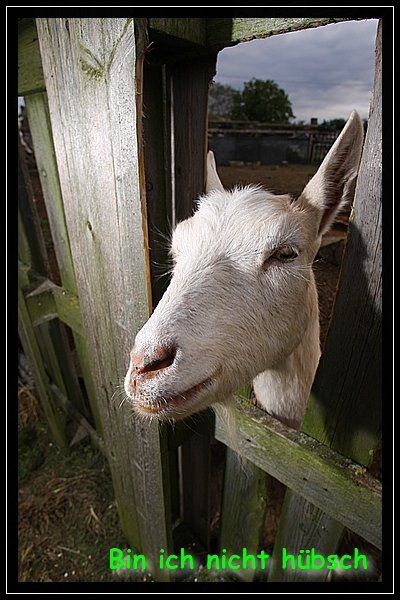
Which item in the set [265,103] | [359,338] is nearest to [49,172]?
[359,338]

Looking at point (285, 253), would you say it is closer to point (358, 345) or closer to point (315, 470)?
point (358, 345)

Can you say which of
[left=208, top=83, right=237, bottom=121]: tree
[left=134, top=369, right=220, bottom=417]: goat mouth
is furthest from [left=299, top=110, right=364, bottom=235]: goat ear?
[left=208, top=83, right=237, bottom=121]: tree

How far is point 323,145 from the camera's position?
20859 mm

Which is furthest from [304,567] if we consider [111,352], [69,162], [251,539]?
[69,162]

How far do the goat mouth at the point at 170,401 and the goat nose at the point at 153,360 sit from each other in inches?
3.2

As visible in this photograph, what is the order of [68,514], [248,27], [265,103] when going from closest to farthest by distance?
[248,27] < [68,514] < [265,103]

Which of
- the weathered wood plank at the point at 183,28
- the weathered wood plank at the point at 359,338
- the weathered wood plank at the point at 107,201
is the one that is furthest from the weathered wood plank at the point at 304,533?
the weathered wood plank at the point at 183,28

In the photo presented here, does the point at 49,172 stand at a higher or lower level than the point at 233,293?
higher

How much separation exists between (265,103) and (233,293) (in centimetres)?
2901

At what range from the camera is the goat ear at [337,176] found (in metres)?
1.17

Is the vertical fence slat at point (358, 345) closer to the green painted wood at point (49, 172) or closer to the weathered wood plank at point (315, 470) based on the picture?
the weathered wood plank at point (315, 470)

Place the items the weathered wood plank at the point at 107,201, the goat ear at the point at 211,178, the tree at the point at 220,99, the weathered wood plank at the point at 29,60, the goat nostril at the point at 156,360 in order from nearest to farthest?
the goat nostril at the point at 156,360
the weathered wood plank at the point at 107,201
the goat ear at the point at 211,178
the weathered wood plank at the point at 29,60
the tree at the point at 220,99

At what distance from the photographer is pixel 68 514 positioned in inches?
119
